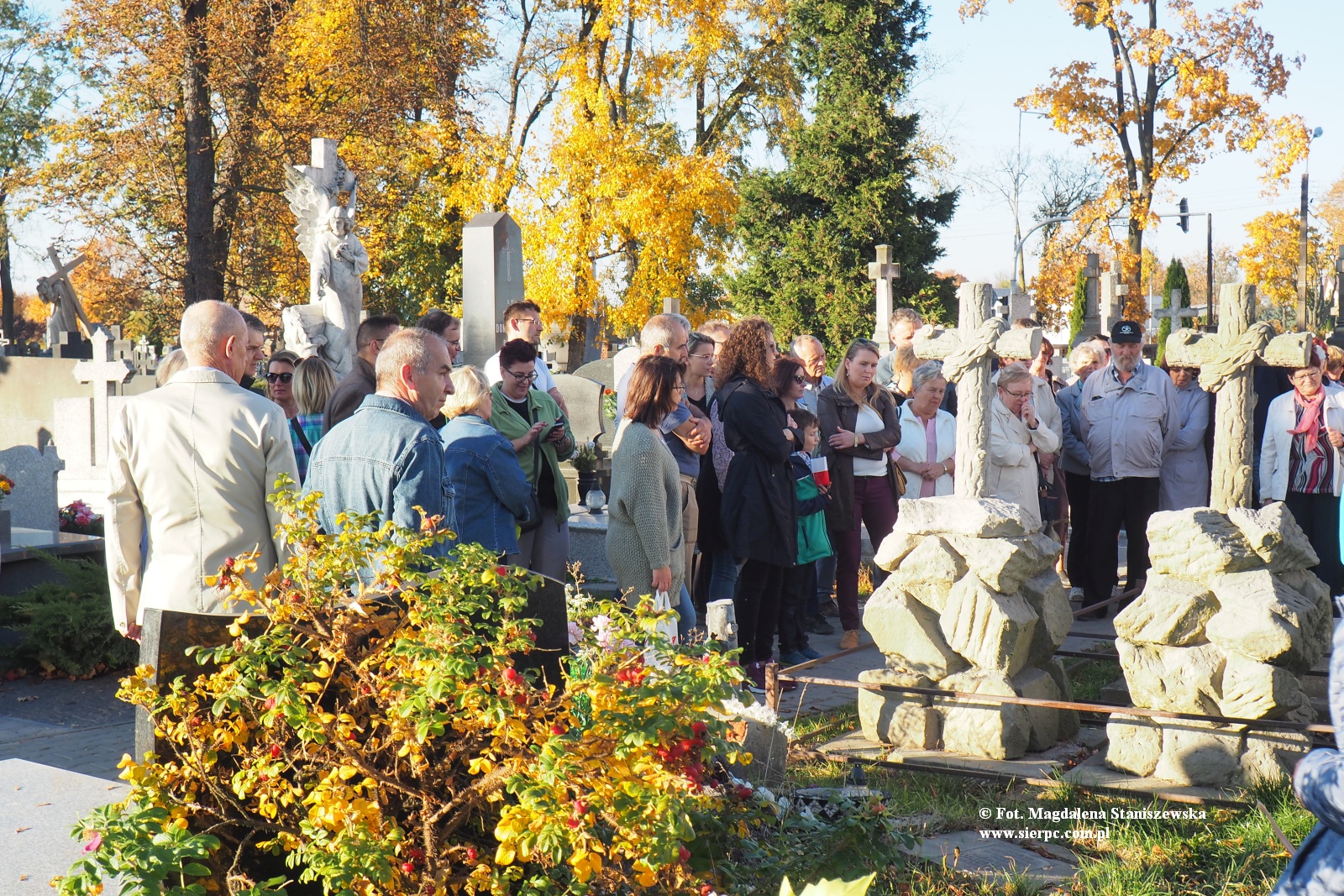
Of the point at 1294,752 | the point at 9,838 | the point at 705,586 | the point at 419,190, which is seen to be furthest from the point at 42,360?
the point at 1294,752

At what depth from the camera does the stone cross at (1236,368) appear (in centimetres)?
562

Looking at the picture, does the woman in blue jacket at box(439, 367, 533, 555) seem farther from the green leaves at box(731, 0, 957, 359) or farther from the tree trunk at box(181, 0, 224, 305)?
the green leaves at box(731, 0, 957, 359)

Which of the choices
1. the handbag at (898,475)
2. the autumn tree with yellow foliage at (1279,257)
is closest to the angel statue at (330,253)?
the handbag at (898,475)

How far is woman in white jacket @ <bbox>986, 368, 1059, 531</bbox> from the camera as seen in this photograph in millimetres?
7609

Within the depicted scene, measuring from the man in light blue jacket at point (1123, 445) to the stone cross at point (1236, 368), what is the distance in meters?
2.23

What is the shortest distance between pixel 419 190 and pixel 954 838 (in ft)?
75.8

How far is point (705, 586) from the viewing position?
7117mm

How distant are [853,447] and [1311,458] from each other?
2936 mm

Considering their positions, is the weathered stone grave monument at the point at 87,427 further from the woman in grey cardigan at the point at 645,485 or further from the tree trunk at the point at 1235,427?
the tree trunk at the point at 1235,427

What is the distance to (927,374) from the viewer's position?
7.83 meters

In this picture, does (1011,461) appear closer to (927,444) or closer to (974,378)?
(927,444)

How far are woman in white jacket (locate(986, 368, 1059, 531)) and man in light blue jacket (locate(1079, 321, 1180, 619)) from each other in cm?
97

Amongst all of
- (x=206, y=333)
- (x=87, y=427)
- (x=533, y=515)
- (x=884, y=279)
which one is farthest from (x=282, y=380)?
(x=884, y=279)

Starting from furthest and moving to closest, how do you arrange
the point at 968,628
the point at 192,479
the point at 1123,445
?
the point at 1123,445
the point at 968,628
the point at 192,479
